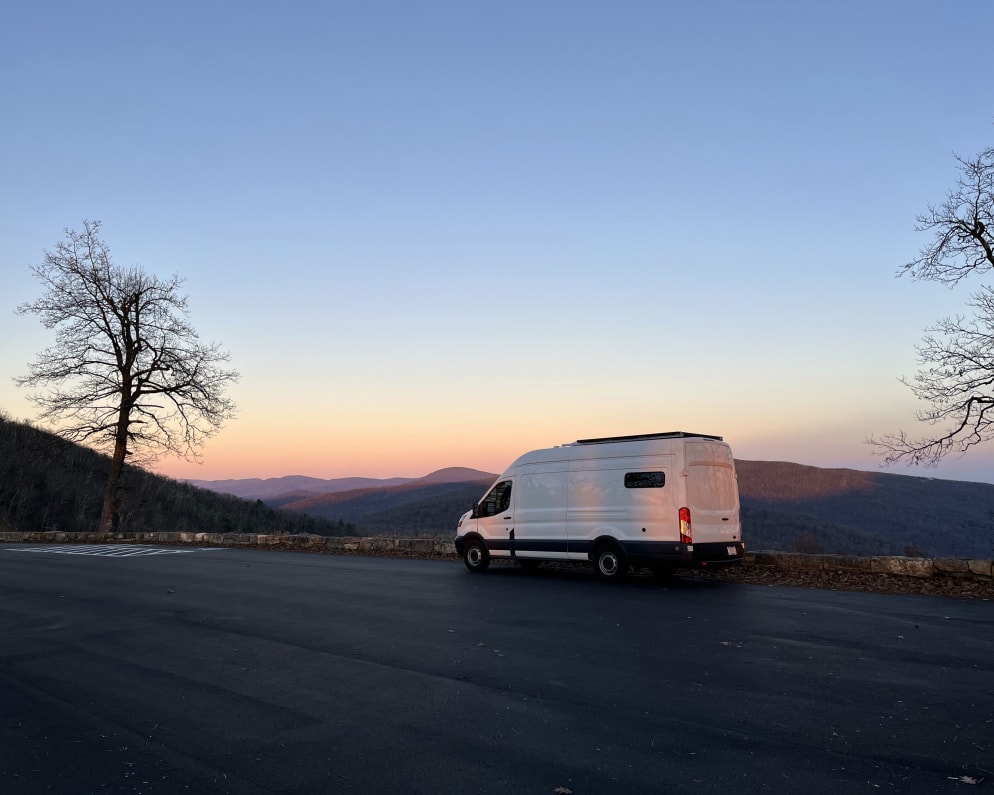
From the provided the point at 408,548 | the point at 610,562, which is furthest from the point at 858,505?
the point at 610,562

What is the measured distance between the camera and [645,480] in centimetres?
1398

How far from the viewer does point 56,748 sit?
496 cm

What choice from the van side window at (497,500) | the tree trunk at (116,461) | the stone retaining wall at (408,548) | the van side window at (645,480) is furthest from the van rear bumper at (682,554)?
the tree trunk at (116,461)

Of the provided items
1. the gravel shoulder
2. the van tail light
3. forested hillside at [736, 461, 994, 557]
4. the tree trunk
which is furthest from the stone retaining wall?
forested hillside at [736, 461, 994, 557]

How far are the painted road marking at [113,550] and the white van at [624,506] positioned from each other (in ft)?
38.8

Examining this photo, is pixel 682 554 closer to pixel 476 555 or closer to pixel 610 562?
pixel 610 562

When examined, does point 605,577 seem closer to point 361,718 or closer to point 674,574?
point 674,574

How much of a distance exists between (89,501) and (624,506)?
161ft

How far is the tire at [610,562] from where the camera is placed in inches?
555

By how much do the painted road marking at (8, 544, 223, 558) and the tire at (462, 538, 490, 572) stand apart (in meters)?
10.4

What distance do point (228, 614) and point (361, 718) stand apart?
5.59m

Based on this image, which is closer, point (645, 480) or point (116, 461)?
point (645, 480)

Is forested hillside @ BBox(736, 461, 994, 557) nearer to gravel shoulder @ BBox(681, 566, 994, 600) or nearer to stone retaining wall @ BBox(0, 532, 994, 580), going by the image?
stone retaining wall @ BBox(0, 532, 994, 580)

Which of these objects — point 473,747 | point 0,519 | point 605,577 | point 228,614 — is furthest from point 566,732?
point 0,519
